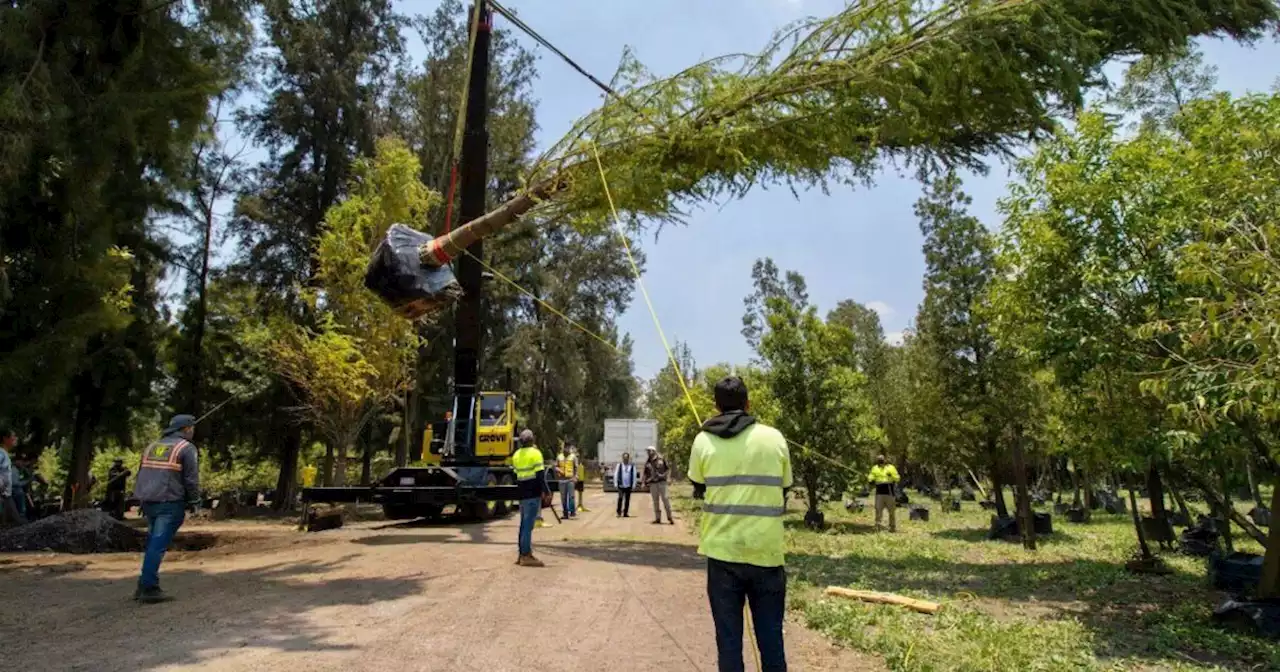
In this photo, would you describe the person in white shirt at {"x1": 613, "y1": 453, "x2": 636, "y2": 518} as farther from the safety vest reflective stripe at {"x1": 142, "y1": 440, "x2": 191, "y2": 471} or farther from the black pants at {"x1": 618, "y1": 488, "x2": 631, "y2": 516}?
the safety vest reflective stripe at {"x1": 142, "y1": 440, "x2": 191, "y2": 471}

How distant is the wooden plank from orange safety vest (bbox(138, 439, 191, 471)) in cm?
693

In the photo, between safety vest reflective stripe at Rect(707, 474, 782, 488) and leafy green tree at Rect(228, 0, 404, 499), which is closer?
safety vest reflective stripe at Rect(707, 474, 782, 488)

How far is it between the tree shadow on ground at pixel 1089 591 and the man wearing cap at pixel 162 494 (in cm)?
689

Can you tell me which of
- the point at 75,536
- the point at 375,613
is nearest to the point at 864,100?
the point at 375,613

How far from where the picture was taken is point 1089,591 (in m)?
9.60

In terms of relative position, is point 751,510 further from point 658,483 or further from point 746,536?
point 658,483

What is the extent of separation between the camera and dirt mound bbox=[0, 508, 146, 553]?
11.6 meters

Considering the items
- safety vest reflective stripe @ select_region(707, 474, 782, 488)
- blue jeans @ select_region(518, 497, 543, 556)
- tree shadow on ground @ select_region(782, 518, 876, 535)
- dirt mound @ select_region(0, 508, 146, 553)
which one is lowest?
tree shadow on ground @ select_region(782, 518, 876, 535)

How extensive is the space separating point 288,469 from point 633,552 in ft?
58.8

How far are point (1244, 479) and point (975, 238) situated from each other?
36.1 feet

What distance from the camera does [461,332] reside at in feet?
50.6

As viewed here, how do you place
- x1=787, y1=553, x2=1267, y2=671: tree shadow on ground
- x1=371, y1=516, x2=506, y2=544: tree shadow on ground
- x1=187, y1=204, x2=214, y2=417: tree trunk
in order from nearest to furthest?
1. x1=787, y1=553, x2=1267, y2=671: tree shadow on ground
2. x1=371, y1=516, x2=506, y2=544: tree shadow on ground
3. x1=187, y1=204, x2=214, y2=417: tree trunk

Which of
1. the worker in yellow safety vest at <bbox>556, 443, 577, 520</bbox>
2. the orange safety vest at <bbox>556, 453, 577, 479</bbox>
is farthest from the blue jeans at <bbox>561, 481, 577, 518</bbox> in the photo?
the orange safety vest at <bbox>556, 453, 577, 479</bbox>

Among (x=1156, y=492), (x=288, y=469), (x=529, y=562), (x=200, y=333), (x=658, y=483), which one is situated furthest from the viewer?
(x=288, y=469)
